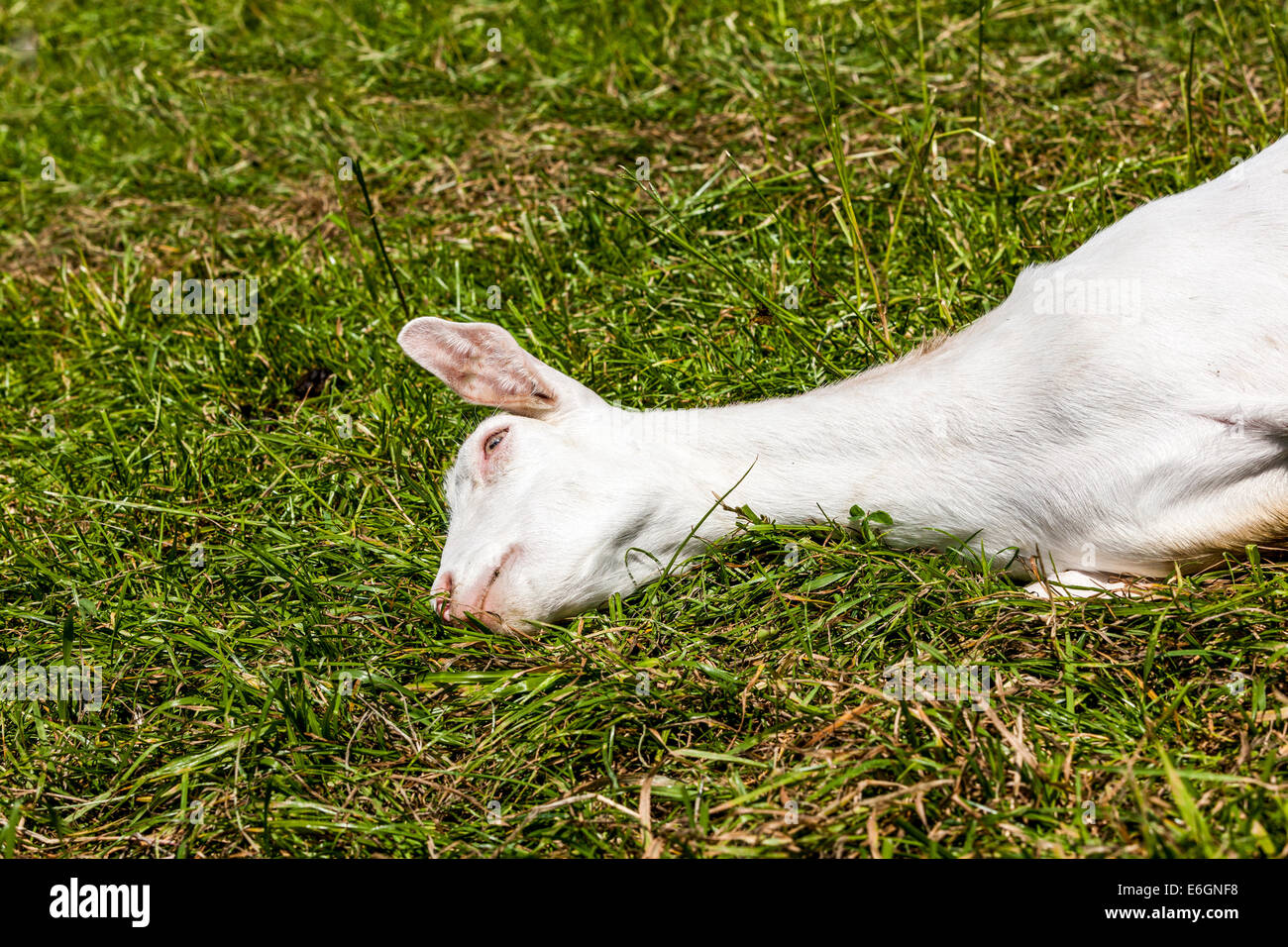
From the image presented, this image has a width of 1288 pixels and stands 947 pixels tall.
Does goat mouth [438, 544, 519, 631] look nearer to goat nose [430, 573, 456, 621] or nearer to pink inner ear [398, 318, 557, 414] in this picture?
goat nose [430, 573, 456, 621]

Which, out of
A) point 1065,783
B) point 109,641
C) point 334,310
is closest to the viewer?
point 1065,783

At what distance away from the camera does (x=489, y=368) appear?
12.3ft

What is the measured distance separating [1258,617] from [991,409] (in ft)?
2.79

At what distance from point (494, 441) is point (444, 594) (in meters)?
0.51

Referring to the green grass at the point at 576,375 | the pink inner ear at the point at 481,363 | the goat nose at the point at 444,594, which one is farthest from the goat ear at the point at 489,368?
the goat nose at the point at 444,594

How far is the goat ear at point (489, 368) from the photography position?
12.2 feet

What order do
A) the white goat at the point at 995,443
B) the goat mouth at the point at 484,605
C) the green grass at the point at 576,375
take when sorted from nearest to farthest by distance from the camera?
the green grass at the point at 576,375
the white goat at the point at 995,443
the goat mouth at the point at 484,605

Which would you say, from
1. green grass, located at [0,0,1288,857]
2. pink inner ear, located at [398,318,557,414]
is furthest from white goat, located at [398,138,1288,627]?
green grass, located at [0,0,1288,857]

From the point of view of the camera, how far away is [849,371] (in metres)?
4.17

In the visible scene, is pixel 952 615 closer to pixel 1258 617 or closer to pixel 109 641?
pixel 1258 617

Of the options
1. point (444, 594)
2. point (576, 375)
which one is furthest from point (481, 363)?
point (576, 375)

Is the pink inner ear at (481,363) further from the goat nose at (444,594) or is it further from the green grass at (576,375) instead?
the goat nose at (444,594)

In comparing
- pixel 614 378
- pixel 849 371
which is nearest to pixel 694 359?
pixel 614 378

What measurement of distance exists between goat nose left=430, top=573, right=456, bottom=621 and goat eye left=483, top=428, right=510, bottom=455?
40 cm
